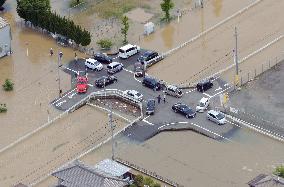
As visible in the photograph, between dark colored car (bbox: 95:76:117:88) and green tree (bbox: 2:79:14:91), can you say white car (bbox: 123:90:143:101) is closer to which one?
dark colored car (bbox: 95:76:117:88)

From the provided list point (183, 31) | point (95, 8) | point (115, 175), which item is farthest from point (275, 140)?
point (95, 8)

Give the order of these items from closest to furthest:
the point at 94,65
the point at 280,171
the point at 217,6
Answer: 1. the point at 280,171
2. the point at 94,65
3. the point at 217,6

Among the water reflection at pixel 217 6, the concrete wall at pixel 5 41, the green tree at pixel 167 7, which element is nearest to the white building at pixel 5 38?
the concrete wall at pixel 5 41

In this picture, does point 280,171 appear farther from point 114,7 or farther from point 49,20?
point 114,7

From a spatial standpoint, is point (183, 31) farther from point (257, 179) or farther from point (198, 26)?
point (257, 179)

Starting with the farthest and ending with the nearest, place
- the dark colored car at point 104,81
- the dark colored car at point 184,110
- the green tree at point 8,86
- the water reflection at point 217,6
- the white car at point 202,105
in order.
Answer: the water reflection at point 217,6 → the green tree at point 8,86 → the dark colored car at point 104,81 → the white car at point 202,105 → the dark colored car at point 184,110

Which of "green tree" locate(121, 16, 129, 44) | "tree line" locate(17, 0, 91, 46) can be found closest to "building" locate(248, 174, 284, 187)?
"green tree" locate(121, 16, 129, 44)

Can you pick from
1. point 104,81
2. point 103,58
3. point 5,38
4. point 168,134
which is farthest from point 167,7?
point 168,134

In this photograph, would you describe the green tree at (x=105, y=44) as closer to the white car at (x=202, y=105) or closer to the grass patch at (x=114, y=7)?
the grass patch at (x=114, y=7)
